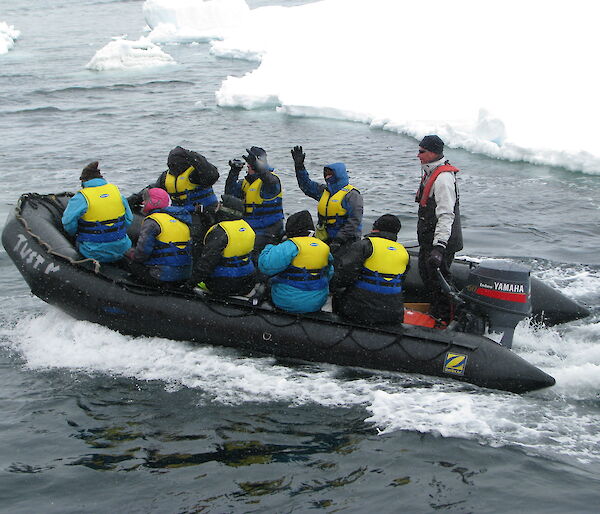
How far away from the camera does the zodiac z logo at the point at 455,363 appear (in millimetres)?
5738

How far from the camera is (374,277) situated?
18.8 ft

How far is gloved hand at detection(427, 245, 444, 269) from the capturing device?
5879mm

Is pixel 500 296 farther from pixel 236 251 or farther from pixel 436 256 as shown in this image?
pixel 236 251

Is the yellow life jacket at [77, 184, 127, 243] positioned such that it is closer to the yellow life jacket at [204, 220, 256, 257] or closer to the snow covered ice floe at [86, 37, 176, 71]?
the yellow life jacket at [204, 220, 256, 257]

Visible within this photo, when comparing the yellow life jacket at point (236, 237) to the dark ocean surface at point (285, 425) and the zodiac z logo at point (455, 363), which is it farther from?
the zodiac z logo at point (455, 363)

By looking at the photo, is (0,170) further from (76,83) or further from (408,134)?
(76,83)

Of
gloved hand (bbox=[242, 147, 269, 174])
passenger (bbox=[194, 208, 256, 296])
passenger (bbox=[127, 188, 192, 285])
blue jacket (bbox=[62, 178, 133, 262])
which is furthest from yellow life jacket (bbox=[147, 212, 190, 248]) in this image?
gloved hand (bbox=[242, 147, 269, 174])

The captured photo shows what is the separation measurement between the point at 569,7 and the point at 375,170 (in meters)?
7.68

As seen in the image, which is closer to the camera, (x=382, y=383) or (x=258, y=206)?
(x=382, y=383)

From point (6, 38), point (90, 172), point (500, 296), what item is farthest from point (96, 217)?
point (6, 38)

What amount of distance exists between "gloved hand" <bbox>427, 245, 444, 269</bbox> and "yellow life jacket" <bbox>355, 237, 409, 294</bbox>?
286 millimetres

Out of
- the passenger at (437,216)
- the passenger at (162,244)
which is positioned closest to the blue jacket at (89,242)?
the passenger at (162,244)

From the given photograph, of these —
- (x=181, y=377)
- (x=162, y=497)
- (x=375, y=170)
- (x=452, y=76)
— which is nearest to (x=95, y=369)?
(x=181, y=377)

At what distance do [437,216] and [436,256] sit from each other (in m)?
0.37
